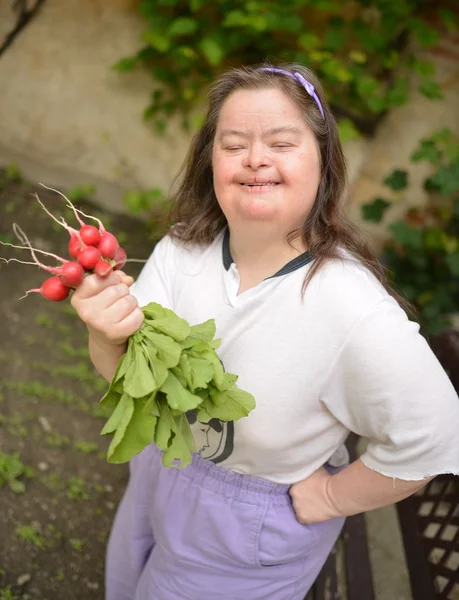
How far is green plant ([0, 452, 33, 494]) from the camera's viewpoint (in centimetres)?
227

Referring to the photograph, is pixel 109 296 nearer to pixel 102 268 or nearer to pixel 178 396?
pixel 102 268

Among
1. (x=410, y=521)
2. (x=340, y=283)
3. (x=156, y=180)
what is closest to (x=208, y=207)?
(x=340, y=283)

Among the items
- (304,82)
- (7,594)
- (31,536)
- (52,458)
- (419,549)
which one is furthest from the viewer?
(52,458)

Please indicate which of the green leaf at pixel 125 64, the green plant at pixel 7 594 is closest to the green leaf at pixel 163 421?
the green plant at pixel 7 594

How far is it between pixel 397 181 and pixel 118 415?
2.46 m

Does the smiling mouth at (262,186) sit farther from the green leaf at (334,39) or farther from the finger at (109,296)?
the green leaf at (334,39)

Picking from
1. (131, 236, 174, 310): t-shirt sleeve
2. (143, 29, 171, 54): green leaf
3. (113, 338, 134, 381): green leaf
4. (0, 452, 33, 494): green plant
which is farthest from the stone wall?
(113, 338, 134, 381): green leaf

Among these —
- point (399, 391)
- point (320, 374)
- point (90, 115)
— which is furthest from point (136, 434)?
point (90, 115)

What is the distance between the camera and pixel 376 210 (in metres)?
3.16

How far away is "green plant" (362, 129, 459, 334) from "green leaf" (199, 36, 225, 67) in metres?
1.15

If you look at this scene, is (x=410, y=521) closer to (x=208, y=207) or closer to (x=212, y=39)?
(x=208, y=207)

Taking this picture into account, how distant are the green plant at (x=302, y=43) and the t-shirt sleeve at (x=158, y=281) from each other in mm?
1905

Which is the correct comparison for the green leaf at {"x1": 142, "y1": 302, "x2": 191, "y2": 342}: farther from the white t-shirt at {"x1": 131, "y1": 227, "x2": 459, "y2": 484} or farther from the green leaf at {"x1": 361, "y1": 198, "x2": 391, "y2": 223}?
the green leaf at {"x1": 361, "y1": 198, "x2": 391, "y2": 223}

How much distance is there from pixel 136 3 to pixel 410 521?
322cm
